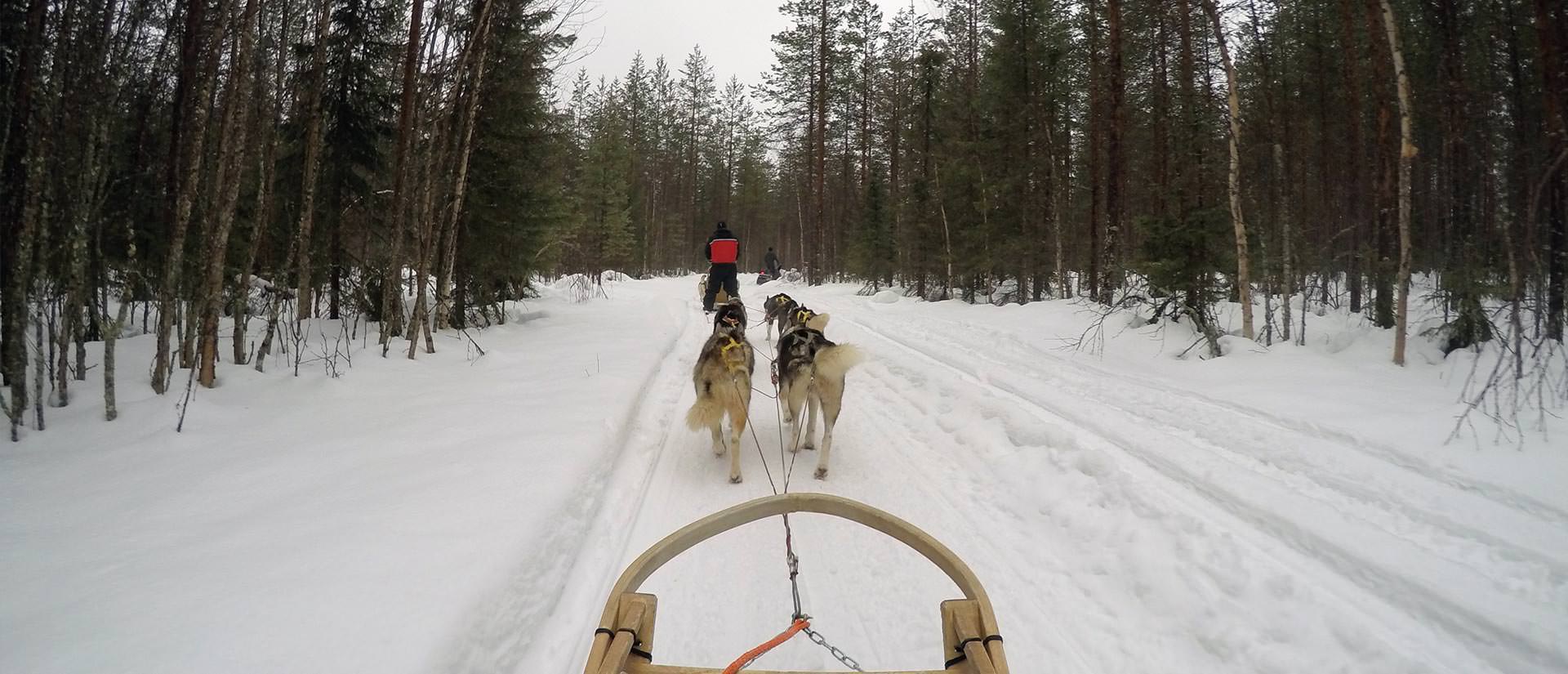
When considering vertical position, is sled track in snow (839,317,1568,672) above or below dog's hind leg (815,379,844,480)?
below

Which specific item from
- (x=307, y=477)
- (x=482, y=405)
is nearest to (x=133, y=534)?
(x=307, y=477)

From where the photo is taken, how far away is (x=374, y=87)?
10094mm

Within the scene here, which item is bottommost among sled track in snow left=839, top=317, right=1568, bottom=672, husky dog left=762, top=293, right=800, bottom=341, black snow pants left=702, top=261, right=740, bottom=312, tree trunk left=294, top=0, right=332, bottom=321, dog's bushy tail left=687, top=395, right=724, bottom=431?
sled track in snow left=839, top=317, right=1568, bottom=672

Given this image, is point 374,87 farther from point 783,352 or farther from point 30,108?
point 783,352

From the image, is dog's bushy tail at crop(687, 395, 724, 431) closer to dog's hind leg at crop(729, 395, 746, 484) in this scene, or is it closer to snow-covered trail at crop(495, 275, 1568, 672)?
dog's hind leg at crop(729, 395, 746, 484)

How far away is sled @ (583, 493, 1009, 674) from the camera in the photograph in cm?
169

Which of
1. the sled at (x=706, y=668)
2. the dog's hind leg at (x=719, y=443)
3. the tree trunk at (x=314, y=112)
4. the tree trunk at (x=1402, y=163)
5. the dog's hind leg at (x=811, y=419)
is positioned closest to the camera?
the sled at (x=706, y=668)

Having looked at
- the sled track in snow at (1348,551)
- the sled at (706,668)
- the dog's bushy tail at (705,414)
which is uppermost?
the dog's bushy tail at (705,414)

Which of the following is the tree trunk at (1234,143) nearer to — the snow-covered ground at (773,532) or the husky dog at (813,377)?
the snow-covered ground at (773,532)

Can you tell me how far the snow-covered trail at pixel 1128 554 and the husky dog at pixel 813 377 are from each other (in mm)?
235

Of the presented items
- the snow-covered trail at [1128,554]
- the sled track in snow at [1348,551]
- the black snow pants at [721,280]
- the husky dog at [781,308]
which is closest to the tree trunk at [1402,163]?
the snow-covered trail at [1128,554]

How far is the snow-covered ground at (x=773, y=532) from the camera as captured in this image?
2.39 metres

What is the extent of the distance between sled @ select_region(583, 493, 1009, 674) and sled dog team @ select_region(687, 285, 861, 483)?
6.94ft

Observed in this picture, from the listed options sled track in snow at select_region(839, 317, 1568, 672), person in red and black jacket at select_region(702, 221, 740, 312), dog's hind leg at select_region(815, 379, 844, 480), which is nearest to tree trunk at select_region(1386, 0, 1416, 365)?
sled track in snow at select_region(839, 317, 1568, 672)
